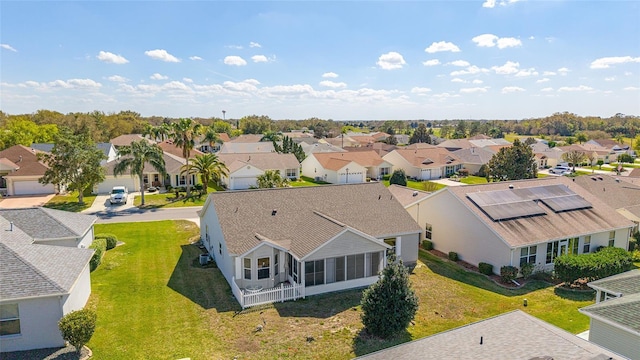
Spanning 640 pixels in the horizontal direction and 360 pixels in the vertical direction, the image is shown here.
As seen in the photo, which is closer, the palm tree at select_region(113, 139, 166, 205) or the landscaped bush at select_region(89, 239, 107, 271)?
the landscaped bush at select_region(89, 239, 107, 271)

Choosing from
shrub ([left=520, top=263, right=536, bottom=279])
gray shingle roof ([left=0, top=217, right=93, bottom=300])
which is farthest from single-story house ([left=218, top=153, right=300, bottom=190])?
shrub ([left=520, top=263, right=536, bottom=279])

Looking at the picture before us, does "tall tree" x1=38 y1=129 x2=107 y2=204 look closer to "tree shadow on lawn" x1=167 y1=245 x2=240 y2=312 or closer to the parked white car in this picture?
the parked white car

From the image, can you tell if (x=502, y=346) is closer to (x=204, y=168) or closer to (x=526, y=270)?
(x=526, y=270)

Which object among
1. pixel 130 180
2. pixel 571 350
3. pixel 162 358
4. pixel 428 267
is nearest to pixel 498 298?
pixel 428 267

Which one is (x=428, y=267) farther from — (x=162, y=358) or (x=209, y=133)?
(x=209, y=133)

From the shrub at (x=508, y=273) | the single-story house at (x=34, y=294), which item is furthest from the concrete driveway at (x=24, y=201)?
the shrub at (x=508, y=273)

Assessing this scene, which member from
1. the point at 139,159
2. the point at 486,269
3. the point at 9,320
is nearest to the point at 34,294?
the point at 9,320
